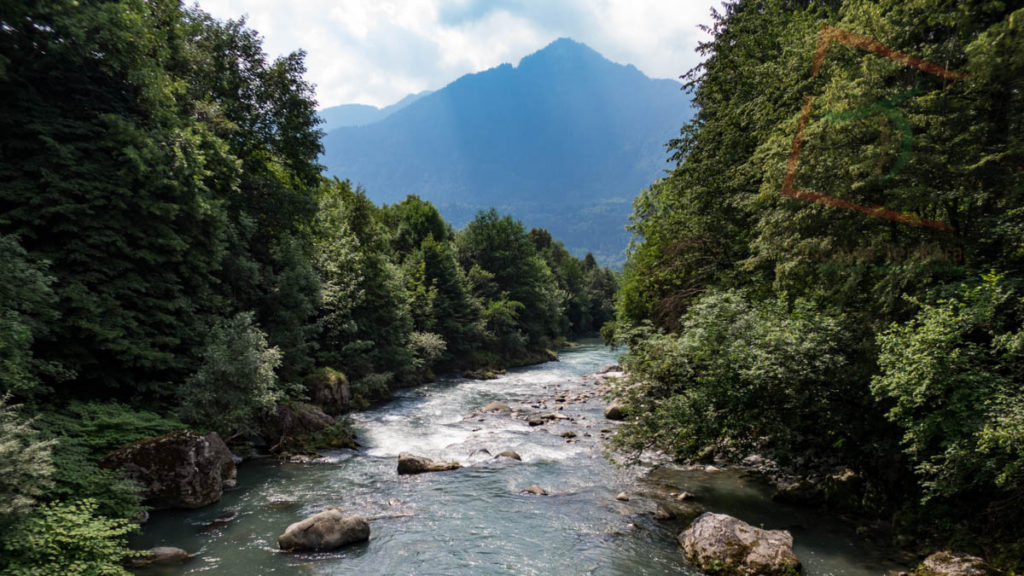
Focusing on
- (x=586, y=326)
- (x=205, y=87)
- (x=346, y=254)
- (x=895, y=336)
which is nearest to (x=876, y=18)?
(x=895, y=336)

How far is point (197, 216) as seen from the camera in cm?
1634

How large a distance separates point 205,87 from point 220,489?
61.9ft

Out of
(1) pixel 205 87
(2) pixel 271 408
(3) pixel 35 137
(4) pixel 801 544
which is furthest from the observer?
(1) pixel 205 87

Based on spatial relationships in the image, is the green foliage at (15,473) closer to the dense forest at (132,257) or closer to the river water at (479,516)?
the dense forest at (132,257)

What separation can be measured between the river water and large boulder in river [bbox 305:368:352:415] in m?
4.88

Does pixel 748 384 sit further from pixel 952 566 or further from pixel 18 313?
pixel 18 313

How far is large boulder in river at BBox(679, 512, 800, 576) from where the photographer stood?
31.8 feet

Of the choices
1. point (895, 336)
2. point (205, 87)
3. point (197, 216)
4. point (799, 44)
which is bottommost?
point (895, 336)

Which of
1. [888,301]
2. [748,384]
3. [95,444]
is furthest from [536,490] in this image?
[95,444]

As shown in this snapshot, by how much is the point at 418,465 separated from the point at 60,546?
10.0 m

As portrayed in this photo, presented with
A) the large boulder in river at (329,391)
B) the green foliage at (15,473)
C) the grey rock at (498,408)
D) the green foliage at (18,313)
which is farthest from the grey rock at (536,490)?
the large boulder in river at (329,391)

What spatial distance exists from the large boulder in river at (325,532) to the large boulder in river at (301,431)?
327 inches

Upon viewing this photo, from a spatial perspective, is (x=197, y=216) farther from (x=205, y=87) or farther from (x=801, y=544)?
(x=801, y=544)

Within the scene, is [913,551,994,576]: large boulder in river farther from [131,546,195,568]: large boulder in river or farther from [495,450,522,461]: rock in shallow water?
[131,546,195,568]: large boulder in river
